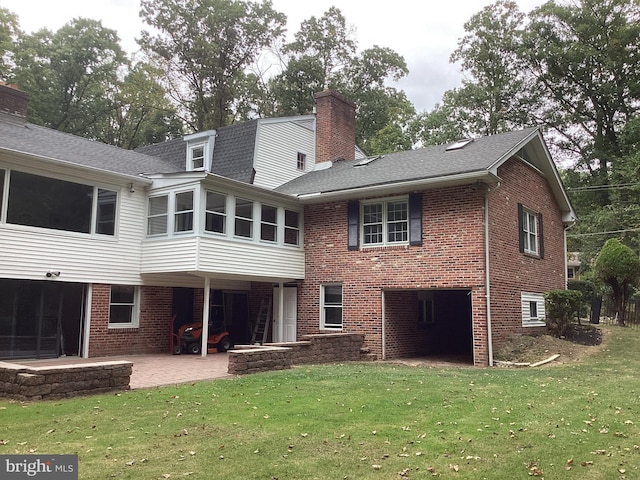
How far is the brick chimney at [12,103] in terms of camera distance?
1563 centimetres

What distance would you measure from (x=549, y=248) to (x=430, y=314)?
4671 mm

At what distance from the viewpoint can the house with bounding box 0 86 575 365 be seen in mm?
12836

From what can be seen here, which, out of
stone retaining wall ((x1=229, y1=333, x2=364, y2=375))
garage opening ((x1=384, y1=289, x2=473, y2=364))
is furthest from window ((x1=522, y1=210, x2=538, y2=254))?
→ stone retaining wall ((x1=229, y1=333, x2=364, y2=375))

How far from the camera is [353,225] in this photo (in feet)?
50.0

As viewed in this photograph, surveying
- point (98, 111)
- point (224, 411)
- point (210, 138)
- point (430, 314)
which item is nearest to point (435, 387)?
point (224, 411)

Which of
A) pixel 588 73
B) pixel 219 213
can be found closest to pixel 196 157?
pixel 219 213

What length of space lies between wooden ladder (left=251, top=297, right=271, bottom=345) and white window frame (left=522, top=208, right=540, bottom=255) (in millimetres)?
7879

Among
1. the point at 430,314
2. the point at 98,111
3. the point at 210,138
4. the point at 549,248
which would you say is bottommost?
the point at 430,314

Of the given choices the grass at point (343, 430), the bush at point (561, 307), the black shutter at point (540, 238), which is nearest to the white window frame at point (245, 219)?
the grass at point (343, 430)

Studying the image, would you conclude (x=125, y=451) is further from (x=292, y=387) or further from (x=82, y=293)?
(x=82, y=293)

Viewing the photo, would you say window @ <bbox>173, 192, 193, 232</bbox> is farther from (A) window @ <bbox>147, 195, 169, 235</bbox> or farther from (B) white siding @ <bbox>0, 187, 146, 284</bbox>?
(B) white siding @ <bbox>0, 187, 146, 284</bbox>

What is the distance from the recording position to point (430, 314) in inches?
656

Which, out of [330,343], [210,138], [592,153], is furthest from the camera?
[592,153]

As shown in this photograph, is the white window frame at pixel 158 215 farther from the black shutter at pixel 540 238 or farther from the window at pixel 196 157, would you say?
the black shutter at pixel 540 238
